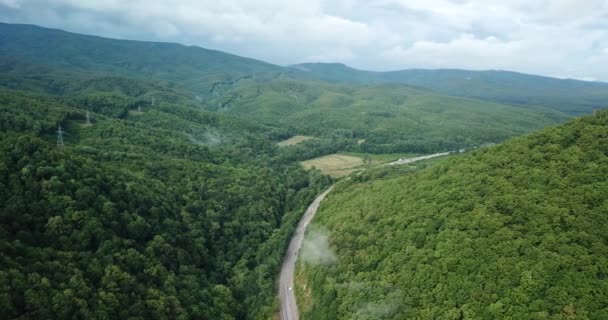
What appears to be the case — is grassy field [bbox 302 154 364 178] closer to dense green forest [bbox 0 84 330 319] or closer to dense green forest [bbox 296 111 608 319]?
dense green forest [bbox 0 84 330 319]

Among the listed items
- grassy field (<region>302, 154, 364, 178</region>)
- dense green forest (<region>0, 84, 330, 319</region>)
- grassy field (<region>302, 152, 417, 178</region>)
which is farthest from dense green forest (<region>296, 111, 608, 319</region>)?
grassy field (<region>302, 152, 417, 178</region>)

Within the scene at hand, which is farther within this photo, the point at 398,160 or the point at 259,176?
the point at 398,160

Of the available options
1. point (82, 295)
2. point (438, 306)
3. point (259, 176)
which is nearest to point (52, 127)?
point (259, 176)

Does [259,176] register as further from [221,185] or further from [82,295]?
[82,295]

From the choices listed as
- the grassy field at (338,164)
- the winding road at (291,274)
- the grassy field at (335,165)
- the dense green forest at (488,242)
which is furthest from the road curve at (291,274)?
the grassy field at (338,164)

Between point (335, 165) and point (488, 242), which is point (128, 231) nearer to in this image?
point (488, 242)

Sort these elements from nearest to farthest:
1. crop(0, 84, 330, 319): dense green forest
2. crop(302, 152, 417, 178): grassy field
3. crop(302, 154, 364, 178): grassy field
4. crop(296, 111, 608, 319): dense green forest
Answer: crop(296, 111, 608, 319): dense green forest < crop(0, 84, 330, 319): dense green forest < crop(302, 154, 364, 178): grassy field < crop(302, 152, 417, 178): grassy field
